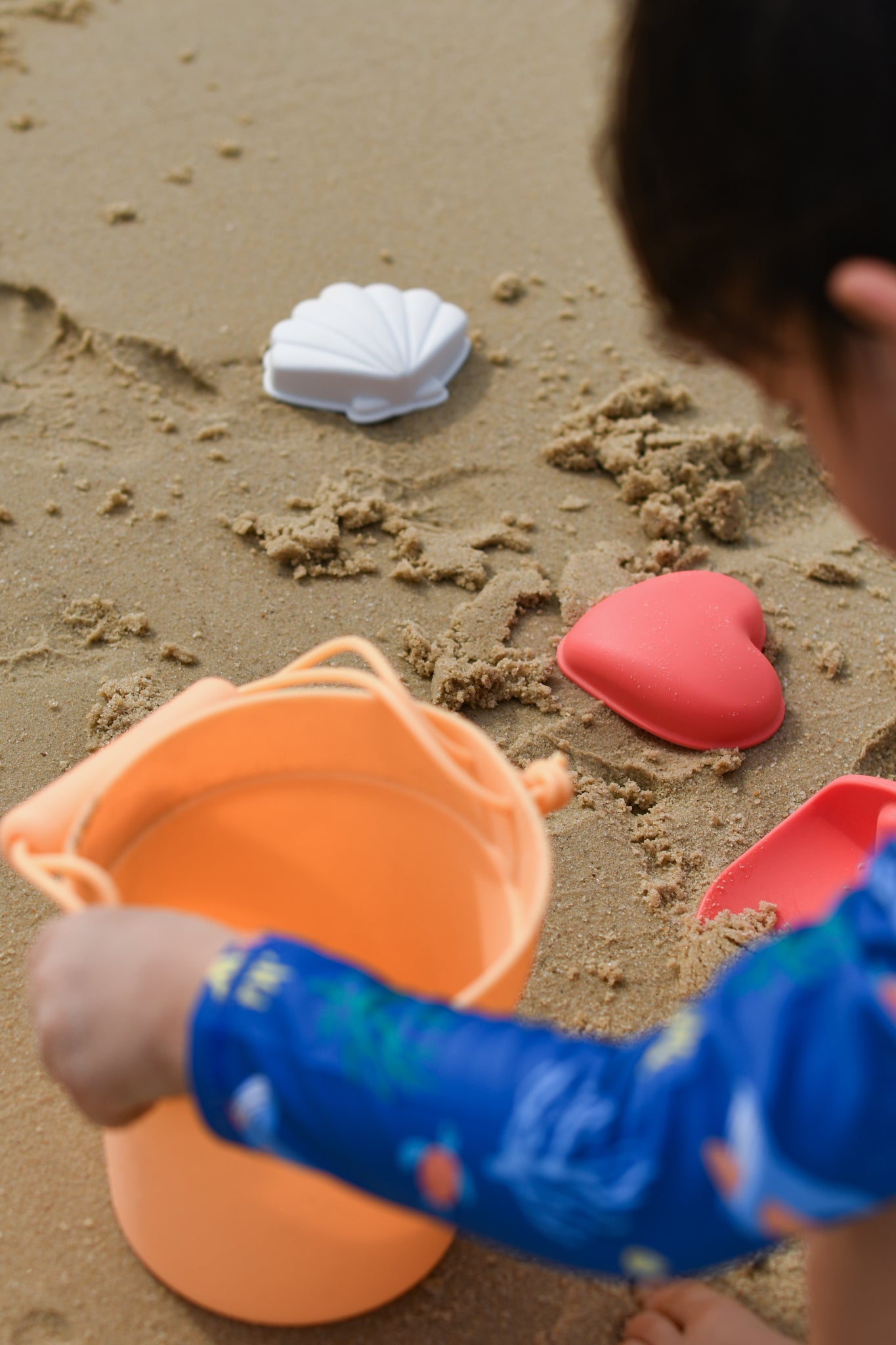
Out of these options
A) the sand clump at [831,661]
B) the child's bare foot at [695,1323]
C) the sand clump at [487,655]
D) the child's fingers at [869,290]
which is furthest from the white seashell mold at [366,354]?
the child's bare foot at [695,1323]

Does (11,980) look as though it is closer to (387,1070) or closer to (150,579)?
(150,579)

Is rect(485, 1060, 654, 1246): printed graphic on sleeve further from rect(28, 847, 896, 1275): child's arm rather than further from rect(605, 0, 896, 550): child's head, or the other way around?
rect(605, 0, 896, 550): child's head

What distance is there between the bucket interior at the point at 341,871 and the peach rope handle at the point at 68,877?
133 millimetres

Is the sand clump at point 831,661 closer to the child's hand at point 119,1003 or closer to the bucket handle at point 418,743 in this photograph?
the bucket handle at point 418,743

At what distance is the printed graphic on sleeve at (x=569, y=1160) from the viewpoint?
0.69 meters

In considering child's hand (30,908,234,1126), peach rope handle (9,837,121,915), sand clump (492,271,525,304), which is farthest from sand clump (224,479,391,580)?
child's hand (30,908,234,1126)

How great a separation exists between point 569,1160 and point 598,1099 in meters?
0.04

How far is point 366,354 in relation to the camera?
6.36 ft

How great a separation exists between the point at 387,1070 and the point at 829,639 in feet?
3.85

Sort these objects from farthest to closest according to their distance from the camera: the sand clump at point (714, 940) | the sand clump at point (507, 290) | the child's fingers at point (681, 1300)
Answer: the sand clump at point (507, 290), the sand clump at point (714, 940), the child's fingers at point (681, 1300)

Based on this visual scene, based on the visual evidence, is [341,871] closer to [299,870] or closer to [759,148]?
[299,870]

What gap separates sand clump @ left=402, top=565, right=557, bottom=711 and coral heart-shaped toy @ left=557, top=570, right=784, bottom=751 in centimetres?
6

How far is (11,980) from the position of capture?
50.6 inches

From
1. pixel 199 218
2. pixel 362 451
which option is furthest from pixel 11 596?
pixel 199 218
